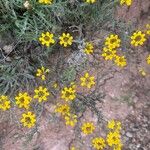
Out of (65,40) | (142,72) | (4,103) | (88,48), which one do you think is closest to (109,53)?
(88,48)

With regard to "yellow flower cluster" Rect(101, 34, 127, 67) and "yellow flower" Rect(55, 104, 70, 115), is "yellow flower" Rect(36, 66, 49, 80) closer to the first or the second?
"yellow flower" Rect(55, 104, 70, 115)

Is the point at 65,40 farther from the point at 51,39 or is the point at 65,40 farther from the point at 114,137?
the point at 114,137

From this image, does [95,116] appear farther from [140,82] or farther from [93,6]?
[93,6]

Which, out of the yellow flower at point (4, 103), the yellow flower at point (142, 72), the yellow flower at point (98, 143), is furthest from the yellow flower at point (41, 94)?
the yellow flower at point (142, 72)

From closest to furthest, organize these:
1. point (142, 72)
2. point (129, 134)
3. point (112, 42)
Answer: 1. point (112, 42)
2. point (129, 134)
3. point (142, 72)

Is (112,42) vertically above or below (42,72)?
above

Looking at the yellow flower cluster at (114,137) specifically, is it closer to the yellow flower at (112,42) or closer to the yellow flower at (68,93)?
the yellow flower at (68,93)

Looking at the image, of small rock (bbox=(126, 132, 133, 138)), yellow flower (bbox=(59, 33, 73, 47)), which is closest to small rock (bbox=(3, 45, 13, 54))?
yellow flower (bbox=(59, 33, 73, 47))

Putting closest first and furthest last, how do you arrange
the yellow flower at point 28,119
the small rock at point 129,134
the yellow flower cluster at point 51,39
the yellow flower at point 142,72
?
the yellow flower at point 28,119 < the yellow flower cluster at point 51,39 < the small rock at point 129,134 < the yellow flower at point 142,72

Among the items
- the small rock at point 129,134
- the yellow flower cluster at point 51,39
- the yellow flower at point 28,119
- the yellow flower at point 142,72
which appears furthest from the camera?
the yellow flower at point 142,72
